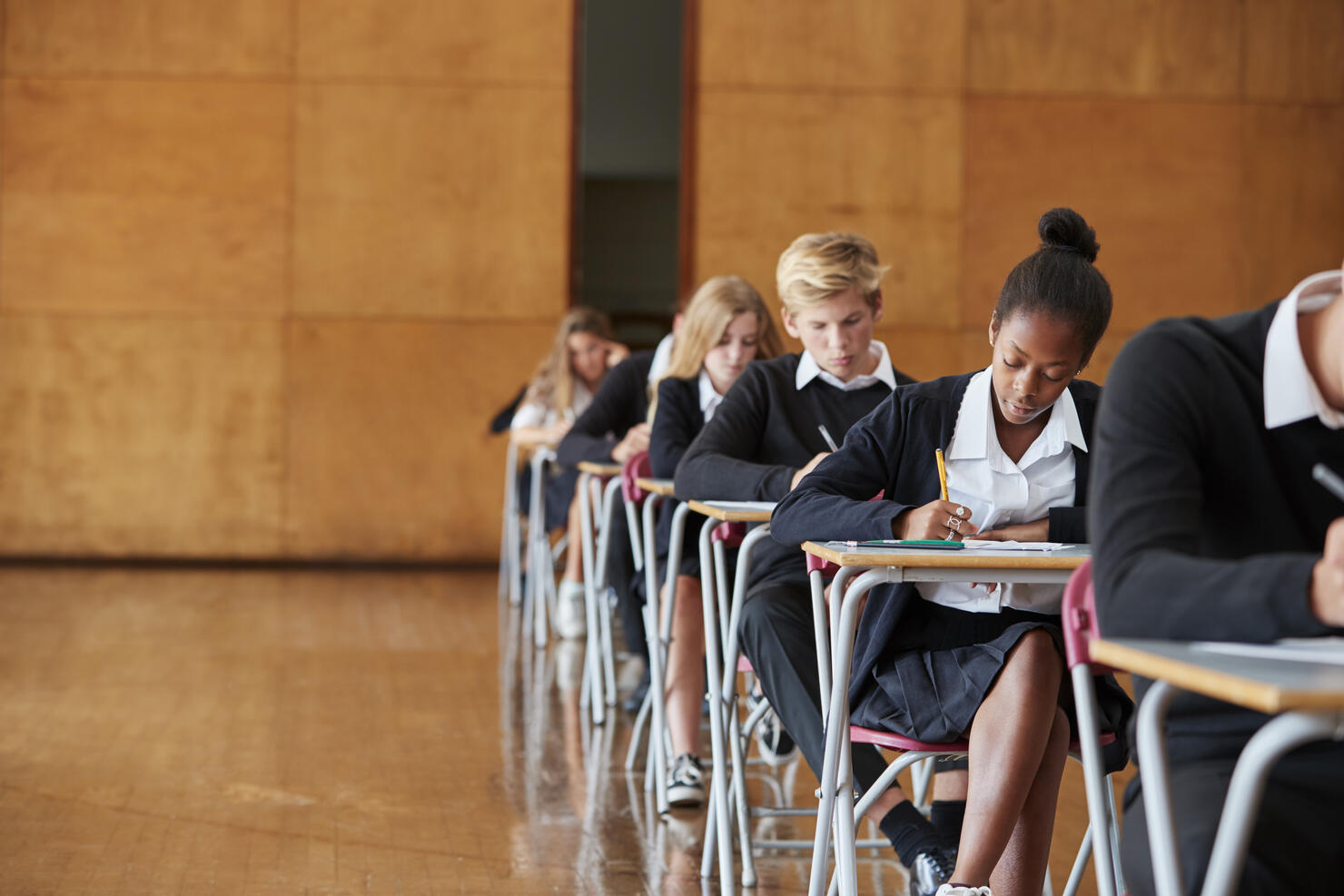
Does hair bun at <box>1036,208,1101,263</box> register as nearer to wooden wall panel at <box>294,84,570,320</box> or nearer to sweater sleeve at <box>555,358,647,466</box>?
sweater sleeve at <box>555,358,647,466</box>

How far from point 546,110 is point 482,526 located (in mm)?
2049

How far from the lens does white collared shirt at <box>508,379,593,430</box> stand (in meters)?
5.47

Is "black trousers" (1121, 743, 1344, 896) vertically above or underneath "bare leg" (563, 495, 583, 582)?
above

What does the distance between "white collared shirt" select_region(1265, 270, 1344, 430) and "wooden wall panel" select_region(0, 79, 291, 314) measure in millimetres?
6317

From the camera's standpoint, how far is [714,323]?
3303 millimetres

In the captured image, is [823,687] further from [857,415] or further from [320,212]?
[320,212]

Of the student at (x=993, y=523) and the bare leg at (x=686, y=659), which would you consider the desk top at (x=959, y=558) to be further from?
the bare leg at (x=686, y=659)

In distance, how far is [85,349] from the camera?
7016 millimetres

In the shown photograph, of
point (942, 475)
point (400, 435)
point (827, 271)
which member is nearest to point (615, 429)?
point (827, 271)

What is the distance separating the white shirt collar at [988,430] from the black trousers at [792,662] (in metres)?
0.43

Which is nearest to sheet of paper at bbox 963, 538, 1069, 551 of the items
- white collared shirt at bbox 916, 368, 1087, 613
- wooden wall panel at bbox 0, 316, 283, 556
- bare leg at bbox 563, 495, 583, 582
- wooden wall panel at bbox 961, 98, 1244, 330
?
white collared shirt at bbox 916, 368, 1087, 613

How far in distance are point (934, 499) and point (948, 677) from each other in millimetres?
259

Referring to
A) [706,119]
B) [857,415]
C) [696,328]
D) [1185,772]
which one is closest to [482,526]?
[706,119]

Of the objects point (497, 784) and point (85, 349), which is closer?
point (497, 784)
